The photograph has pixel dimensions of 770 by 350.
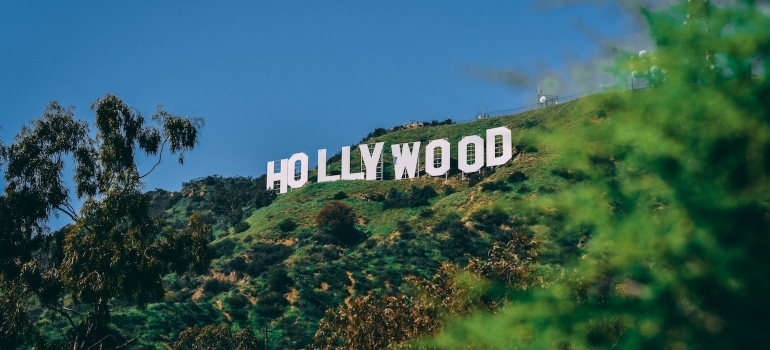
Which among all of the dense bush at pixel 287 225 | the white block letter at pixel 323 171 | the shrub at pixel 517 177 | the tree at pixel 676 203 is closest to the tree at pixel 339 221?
the dense bush at pixel 287 225

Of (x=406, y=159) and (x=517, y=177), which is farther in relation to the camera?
(x=406, y=159)

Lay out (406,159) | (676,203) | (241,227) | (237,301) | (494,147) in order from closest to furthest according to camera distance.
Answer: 1. (676,203)
2. (237,301)
3. (494,147)
4. (241,227)
5. (406,159)

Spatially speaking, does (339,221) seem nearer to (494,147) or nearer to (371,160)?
(371,160)

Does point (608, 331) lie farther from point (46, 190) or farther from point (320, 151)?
point (320, 151)

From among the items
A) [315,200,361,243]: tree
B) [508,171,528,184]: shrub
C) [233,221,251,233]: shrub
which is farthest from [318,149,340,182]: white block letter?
[508,171,528,184]: shrub

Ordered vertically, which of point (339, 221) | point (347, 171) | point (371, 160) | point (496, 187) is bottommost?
point (339, 221)

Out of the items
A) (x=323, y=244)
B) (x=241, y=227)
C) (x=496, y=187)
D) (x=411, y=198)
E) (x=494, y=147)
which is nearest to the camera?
(x=323, y=244)

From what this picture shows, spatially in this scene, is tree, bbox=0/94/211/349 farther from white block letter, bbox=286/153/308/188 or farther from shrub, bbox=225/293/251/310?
white block letter, bbox=286/153/308/188

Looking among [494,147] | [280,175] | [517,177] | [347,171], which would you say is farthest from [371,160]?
[517,177]

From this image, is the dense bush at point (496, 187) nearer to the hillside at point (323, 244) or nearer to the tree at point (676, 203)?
the hillside at point (323, 244)
